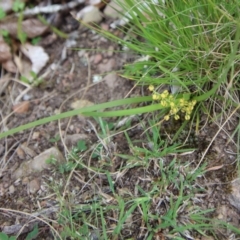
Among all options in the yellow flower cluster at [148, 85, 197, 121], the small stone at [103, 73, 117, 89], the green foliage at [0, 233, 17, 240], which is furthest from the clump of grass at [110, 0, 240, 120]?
the green foliage at [0, 233, 17, 240]

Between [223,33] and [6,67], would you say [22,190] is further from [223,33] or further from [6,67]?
[223,33]

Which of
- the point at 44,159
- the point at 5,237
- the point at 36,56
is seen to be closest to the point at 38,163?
the point at 44,159

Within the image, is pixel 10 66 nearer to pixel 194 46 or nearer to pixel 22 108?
pixel 22 108

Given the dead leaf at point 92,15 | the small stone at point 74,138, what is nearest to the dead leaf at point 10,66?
A: the dead leaf at point 92,15

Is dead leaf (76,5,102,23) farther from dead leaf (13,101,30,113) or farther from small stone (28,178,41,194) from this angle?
small stone (28,178,41,194)

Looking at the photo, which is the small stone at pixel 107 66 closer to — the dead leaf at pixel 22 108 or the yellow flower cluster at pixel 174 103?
the dead leaf at pixel 22 108
